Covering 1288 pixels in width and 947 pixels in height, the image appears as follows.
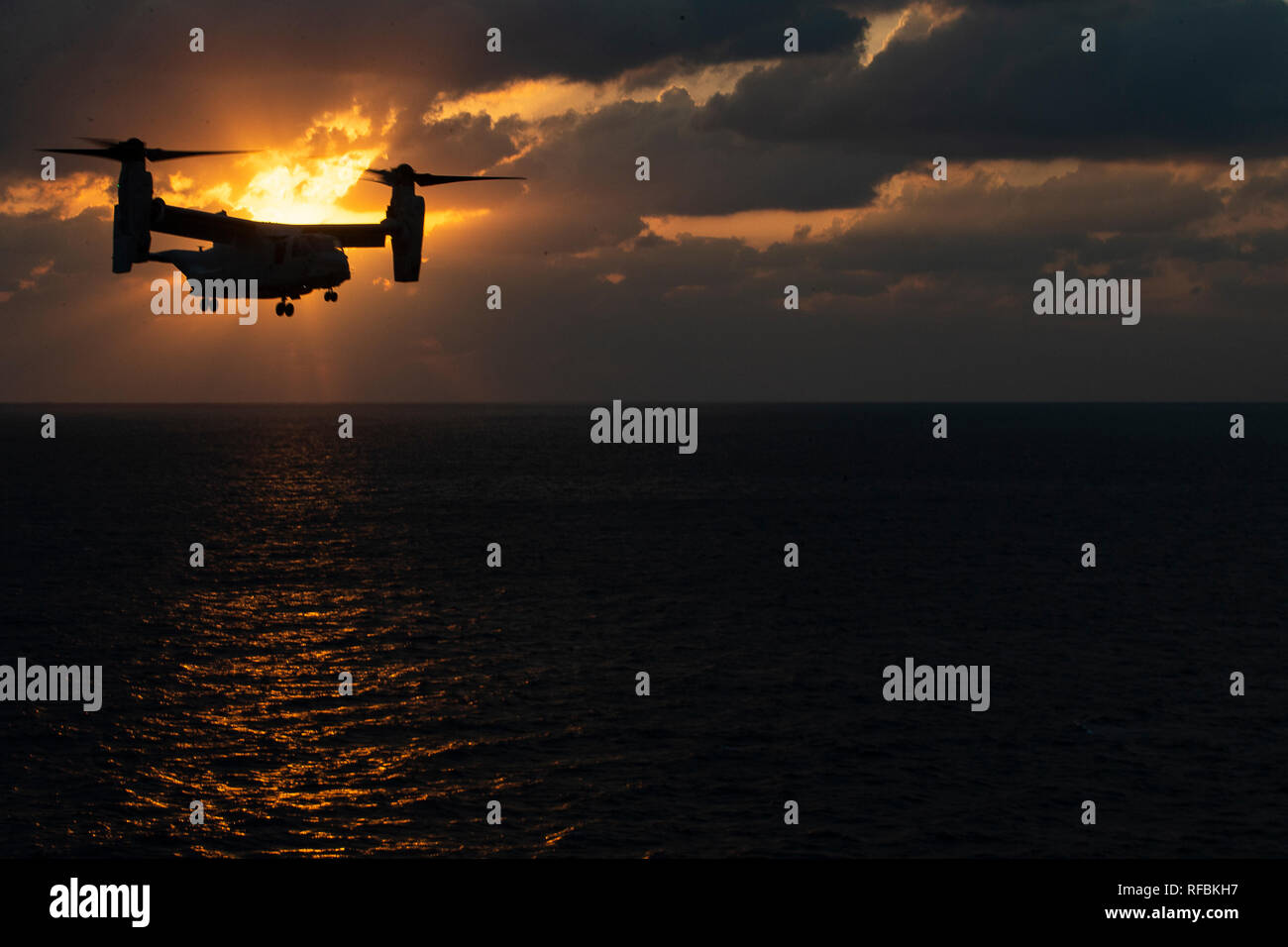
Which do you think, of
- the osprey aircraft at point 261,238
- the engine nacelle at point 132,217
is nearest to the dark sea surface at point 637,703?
the osprey aircraft at point 261,238

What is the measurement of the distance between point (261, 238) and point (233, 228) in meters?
0.80

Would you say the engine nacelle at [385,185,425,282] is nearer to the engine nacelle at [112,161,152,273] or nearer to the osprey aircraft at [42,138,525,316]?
the osprey aircraft at [42,138,525,316]

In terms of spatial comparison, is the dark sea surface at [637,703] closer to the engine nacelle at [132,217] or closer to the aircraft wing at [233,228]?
the aircraft wing at [233,228]

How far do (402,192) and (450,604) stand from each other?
7835 centimetres

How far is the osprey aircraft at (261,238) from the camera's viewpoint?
29516mm

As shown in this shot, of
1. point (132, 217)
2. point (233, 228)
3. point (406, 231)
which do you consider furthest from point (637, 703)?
point (132, 217)

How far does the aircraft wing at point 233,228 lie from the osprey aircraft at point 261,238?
0.09ft

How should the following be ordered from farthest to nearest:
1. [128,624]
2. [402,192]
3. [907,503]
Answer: [907,503] < [128,624] < [402,192]

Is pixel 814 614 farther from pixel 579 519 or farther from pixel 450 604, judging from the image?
pixel 579 519

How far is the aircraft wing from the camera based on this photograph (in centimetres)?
3053

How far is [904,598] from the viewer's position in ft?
377

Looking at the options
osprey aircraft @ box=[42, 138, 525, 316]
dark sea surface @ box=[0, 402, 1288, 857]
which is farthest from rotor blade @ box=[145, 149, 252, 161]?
dark sea surface @ box=[0, 402, 1288, 857]
